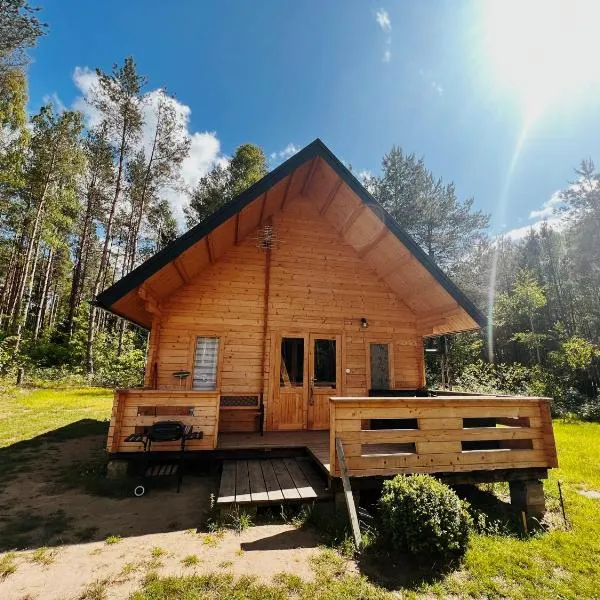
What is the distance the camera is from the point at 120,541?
374 cm

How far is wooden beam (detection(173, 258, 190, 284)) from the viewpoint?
6609 millimetres

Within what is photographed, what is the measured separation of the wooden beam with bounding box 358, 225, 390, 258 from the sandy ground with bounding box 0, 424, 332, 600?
5.76 m

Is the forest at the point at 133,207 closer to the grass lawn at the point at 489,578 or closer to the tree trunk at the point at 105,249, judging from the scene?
the tree trunk at the point at 105,249

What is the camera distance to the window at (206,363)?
25.1 ft

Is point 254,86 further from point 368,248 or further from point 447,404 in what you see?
point 447,404

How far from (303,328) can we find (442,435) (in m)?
4.19

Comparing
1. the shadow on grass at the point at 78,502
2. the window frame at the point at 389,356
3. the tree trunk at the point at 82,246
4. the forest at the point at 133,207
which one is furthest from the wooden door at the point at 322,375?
the tree trunk at the point at 82,246

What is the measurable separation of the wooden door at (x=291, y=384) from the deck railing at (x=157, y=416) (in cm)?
A: 217

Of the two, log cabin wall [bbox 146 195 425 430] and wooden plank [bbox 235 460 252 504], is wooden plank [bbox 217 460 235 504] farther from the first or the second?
log cabin wall [bbox 146 195 425 430]

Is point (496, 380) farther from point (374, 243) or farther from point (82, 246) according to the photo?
point (82, 246)

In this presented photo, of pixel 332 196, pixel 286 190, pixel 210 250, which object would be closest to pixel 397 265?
pixel 332 196

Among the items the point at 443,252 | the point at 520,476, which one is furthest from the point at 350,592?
the point at 443,252

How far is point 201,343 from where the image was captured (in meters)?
7.80

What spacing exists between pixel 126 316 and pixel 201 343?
181 cm
